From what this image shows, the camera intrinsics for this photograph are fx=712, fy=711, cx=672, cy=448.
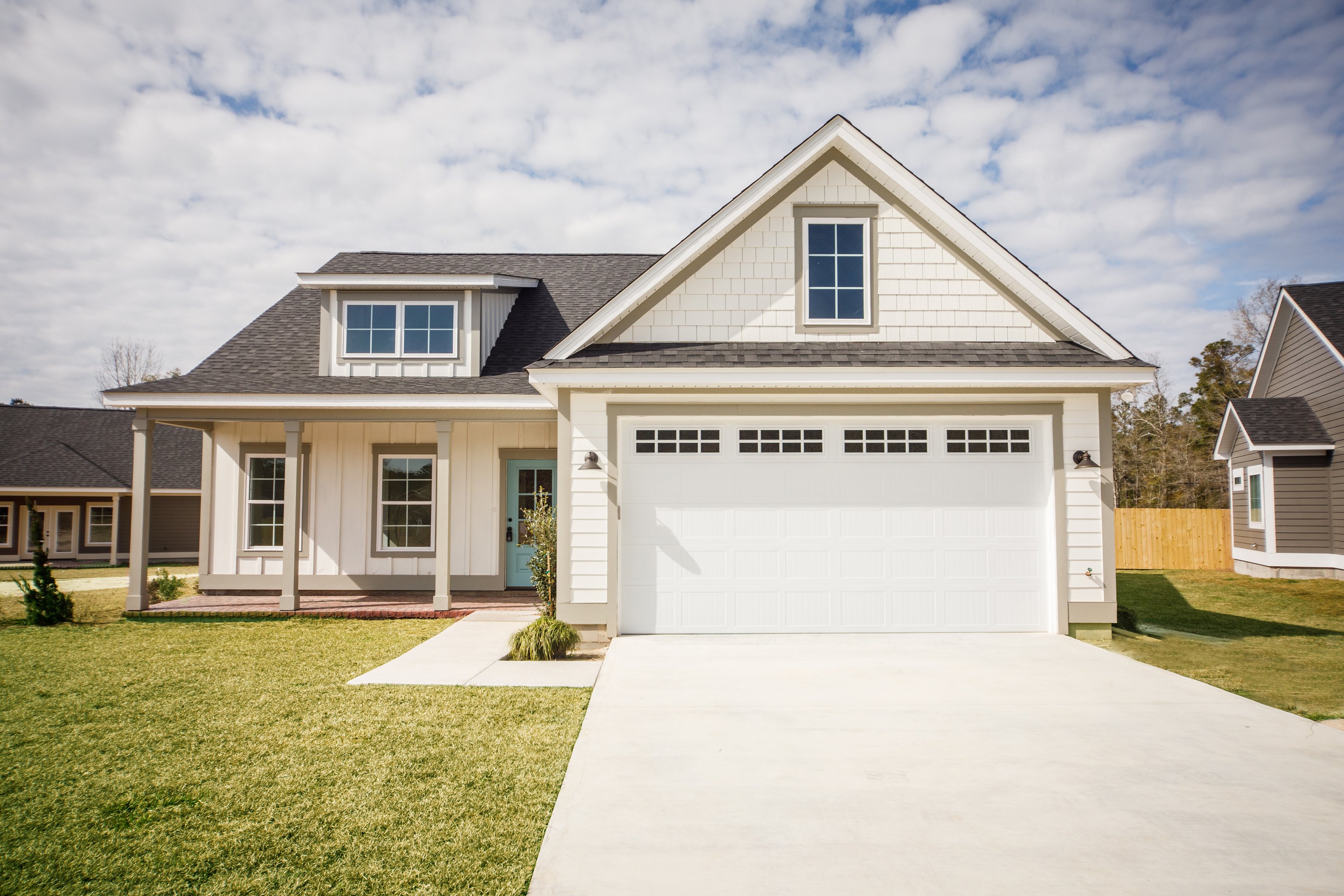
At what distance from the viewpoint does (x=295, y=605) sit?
10883 mm

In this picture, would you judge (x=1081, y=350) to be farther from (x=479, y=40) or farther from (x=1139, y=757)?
(x=479, y=40)

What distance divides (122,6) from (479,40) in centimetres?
513

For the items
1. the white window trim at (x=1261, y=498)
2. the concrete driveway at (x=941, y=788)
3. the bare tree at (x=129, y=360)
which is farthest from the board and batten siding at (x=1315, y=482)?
the bare tree at (x=129, y=360)

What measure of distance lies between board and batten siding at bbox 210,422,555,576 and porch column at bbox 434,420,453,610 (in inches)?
68.1

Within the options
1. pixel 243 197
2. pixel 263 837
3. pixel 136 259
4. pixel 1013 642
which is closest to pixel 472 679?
pixel 263 837

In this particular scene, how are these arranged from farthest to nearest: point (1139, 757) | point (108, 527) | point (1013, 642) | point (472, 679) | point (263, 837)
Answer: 1. point (108, 527)
2. point (1013, 642)
3. point (472, 679)
4. point (1139, 757)
5. point (263, 837)

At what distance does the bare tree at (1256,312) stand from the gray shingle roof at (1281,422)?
1733 cm

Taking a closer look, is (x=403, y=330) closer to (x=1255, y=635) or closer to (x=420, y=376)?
(x=420, y=376)

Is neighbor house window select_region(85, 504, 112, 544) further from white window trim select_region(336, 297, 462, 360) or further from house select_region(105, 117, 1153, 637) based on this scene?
house select_region(105, 117, 1153, 637)

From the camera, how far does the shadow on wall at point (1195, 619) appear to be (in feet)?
32.6

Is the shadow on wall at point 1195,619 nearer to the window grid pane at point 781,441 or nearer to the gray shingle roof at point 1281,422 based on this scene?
the gray shingle roof at point 1281,422

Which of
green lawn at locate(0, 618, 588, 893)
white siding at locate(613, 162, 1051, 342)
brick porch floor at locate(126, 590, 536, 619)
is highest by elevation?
white siding at locate(613, 162, 1051, 342)

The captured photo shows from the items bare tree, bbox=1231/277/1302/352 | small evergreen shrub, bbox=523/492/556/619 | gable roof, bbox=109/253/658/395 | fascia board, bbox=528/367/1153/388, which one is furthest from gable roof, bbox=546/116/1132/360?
bare tree, bbox=1231/277/1302/352

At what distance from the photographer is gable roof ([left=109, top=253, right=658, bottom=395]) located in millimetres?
11375
